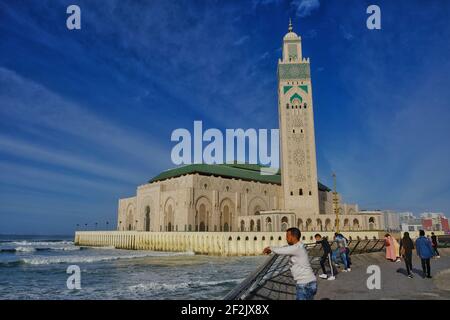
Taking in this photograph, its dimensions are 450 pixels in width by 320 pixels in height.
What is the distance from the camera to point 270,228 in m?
55.6

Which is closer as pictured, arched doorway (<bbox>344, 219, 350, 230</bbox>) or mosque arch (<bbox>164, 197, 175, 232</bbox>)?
arched doorway (<bbox>344, 219, 350, 230</bbox>)

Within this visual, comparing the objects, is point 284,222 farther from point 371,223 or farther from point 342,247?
point 342,247

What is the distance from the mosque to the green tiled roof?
1.00 feet

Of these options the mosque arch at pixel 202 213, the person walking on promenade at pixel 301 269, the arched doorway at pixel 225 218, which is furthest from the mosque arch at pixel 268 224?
the person walking on promenade at pixel 301 269

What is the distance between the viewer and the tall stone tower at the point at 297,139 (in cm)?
5969

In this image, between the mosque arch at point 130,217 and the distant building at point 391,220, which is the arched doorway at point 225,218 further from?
the distant building at point 391,220

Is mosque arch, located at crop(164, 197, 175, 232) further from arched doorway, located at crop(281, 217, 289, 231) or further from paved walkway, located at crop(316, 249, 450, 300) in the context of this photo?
paved walkway, located at crop(316, 249, 450, 300)

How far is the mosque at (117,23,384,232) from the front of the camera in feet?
191

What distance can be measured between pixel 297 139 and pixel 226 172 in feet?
54.2

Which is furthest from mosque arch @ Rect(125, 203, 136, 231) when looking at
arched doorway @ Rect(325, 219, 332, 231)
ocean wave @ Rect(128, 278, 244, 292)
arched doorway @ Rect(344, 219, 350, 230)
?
ocean wave @ Rect(128, 278, 244, 292)

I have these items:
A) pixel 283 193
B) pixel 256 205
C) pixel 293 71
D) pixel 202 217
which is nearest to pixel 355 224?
pixel 283 193
